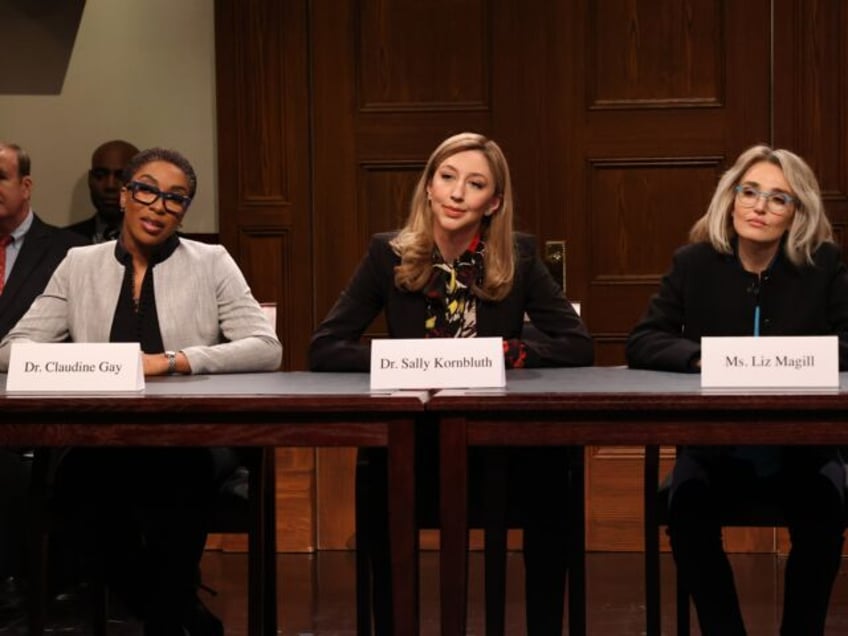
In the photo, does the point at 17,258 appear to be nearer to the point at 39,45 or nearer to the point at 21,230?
the point at 21,230

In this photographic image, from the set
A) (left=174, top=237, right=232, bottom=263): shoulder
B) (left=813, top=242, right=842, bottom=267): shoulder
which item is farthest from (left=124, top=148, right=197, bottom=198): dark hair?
(left=813, top=242, right=842, bottom=267): shoulder

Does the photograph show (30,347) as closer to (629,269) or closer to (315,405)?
(315,405)

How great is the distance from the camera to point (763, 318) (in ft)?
10.1

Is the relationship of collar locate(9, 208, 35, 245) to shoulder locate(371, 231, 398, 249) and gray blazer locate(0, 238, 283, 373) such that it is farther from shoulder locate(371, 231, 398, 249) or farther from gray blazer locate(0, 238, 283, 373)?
shoulder locate(371, 231, 398, 249)

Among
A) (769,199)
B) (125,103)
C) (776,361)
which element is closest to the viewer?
(776,361)

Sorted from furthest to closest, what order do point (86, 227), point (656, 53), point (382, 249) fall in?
point (86, 227)
point (656, 53)
point (382, 249)

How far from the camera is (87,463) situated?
2881 mm

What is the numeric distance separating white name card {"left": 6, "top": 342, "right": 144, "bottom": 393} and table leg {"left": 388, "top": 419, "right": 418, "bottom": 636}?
1.74ft

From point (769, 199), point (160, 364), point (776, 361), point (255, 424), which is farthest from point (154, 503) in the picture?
point (769, 199)

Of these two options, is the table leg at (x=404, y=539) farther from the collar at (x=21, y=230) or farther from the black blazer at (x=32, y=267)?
the collar at (x=21, y=230)

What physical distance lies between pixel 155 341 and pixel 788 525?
1490mm

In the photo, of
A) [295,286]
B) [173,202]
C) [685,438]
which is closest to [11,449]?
[173,202]

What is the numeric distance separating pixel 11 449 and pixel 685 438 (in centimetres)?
202

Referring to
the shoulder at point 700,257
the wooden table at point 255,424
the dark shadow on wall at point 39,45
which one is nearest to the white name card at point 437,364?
the wooden table at point 255,424
